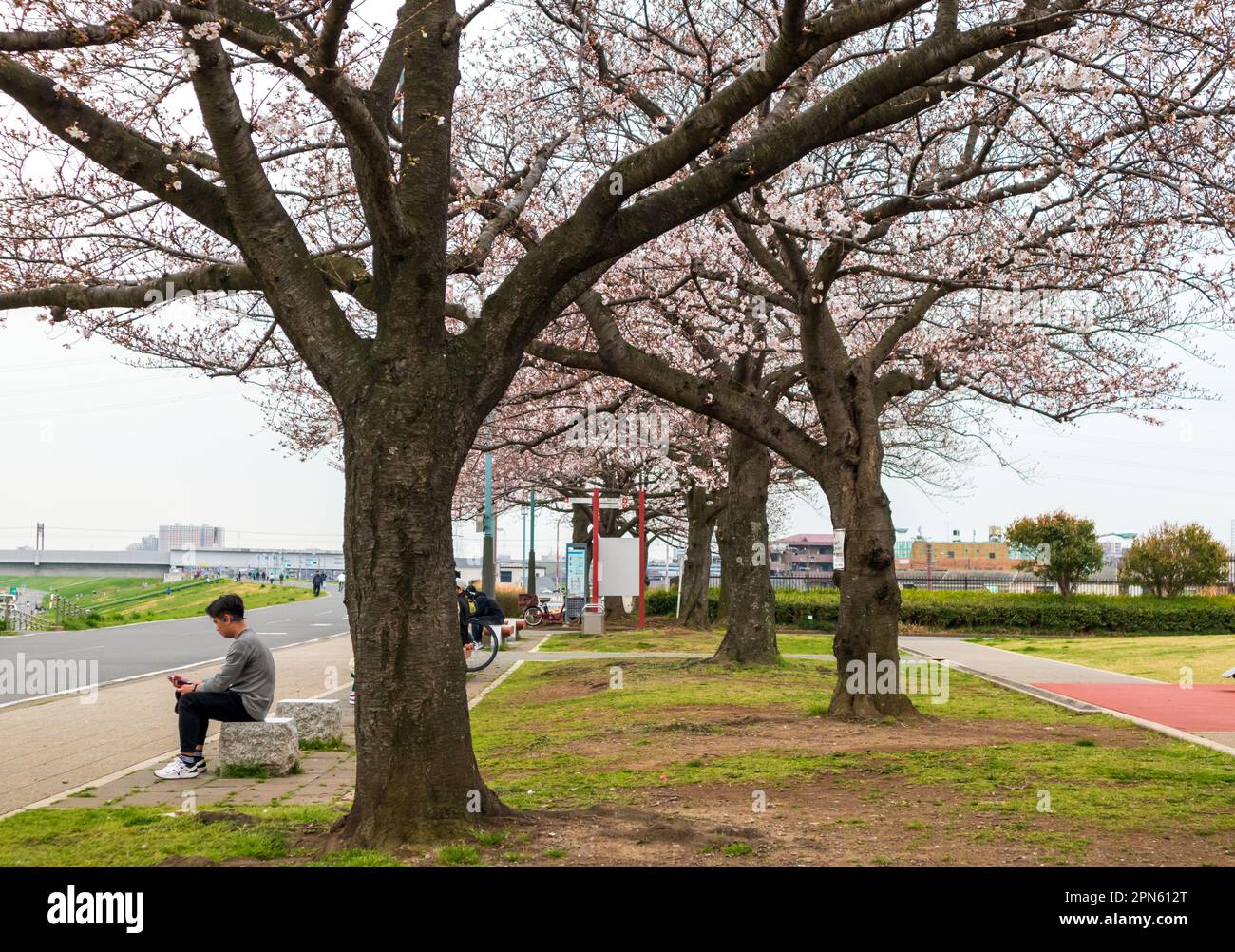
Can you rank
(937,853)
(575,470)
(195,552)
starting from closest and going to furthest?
1. (937,853)
2. (575,470)
3. (195,552)

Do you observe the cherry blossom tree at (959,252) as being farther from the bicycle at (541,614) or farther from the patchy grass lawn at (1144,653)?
the bicycle at (541,614)

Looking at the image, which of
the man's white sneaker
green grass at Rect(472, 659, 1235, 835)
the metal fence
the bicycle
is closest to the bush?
the metal fence

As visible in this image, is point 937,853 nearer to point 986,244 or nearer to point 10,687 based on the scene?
point 986,244

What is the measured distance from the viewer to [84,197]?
10.3m

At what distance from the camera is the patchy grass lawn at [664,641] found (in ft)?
84.8

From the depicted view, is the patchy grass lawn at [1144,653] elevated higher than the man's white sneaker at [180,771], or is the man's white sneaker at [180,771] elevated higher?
the man's white sneaker at [180,771]

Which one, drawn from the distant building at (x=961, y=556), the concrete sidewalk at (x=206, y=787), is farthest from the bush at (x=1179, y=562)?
the distant building at (x=961, y=556)

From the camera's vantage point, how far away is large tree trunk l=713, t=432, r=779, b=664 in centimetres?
1938

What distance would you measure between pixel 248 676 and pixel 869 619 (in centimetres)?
643

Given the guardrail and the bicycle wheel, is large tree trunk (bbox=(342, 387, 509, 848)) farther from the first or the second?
the guardrail

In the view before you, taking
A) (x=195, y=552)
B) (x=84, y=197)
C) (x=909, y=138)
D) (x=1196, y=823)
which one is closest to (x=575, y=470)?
(x=909, y=138)

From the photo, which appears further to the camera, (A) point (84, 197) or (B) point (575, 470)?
(B) point (575, 470)

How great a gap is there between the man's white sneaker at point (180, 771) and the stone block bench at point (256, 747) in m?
0.24

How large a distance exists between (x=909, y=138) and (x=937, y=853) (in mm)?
10313
